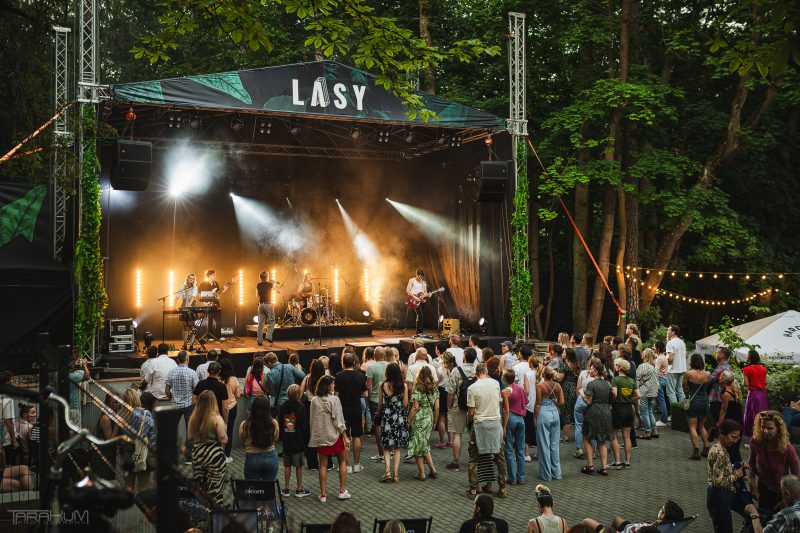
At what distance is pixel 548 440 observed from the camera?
8.30 meters

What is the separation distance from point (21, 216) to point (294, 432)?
30.3 ft

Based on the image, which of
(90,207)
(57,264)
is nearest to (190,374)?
(90,207)

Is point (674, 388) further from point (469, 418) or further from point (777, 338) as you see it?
point (469, 418)

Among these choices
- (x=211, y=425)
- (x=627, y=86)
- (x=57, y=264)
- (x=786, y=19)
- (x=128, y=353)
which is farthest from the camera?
(x=627, y=86)

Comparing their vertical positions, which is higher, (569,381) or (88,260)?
(88,260)

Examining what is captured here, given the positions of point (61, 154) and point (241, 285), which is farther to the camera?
point (241, 285)

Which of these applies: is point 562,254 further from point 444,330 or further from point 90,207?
point 90,207

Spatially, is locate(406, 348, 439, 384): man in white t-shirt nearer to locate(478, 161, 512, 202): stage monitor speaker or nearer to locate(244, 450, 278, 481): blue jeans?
locate(244, 450, 278, 481): blue jeans

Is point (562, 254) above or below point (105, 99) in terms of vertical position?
below

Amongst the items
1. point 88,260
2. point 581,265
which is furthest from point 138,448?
point 581,265

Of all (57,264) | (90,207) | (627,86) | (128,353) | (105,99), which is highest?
(627,86)

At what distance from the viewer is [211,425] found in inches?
234

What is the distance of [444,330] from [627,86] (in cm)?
729

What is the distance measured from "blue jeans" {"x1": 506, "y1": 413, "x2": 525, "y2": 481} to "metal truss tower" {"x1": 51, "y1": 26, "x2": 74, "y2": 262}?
8.21 m
